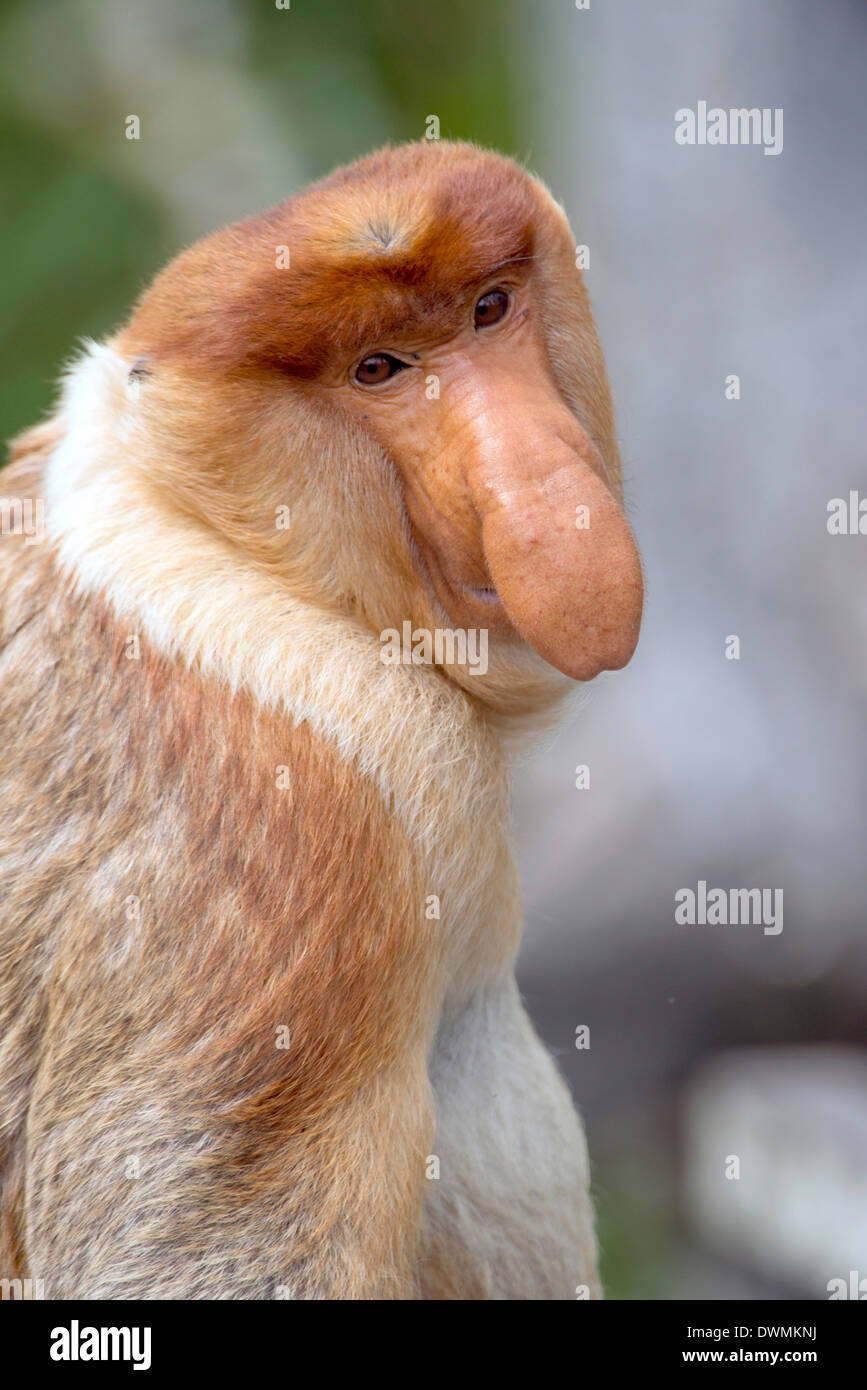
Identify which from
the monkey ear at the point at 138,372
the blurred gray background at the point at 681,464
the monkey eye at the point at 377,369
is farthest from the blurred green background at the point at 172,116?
the monkey eye at the point at 377,369

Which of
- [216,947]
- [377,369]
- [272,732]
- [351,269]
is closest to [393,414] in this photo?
[377,369]

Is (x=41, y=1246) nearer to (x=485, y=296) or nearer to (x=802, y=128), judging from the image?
(x=485, y=296)

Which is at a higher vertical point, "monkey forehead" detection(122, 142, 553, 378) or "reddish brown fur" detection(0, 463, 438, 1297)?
"monkey forehead" detection(122, 142, 553, 378)

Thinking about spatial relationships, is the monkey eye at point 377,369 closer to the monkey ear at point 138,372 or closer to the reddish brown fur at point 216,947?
the monkey ear at point 138,372

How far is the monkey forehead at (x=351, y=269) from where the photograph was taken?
205 centimetres

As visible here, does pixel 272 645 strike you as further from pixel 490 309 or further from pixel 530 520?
pixel 490 309

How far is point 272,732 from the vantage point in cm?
209

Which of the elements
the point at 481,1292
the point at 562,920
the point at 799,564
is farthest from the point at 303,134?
the point at 481,1292

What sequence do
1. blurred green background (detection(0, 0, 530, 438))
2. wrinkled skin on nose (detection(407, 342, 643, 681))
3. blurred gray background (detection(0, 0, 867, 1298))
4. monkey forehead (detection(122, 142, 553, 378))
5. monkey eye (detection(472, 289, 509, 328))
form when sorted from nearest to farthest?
wrinkled skin on nose (detection(407, 342, 643, 681)) < monkey forehead (detection(122, 142, 553, 378)) < monkey eye (detection(472, 289, 509, 328)) < blurred gray background (detection(0, 0, 867, 1298)) < blurred green background (detection(0, 0, 530, 438))

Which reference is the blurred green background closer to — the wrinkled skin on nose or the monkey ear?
the monkey ear

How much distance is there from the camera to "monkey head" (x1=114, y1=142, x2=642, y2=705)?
1986mm

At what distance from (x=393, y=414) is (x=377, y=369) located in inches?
2.9

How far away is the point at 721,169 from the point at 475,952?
337 cm

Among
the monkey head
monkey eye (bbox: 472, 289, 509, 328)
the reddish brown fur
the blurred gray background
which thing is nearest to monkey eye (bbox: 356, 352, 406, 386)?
the monkey head
